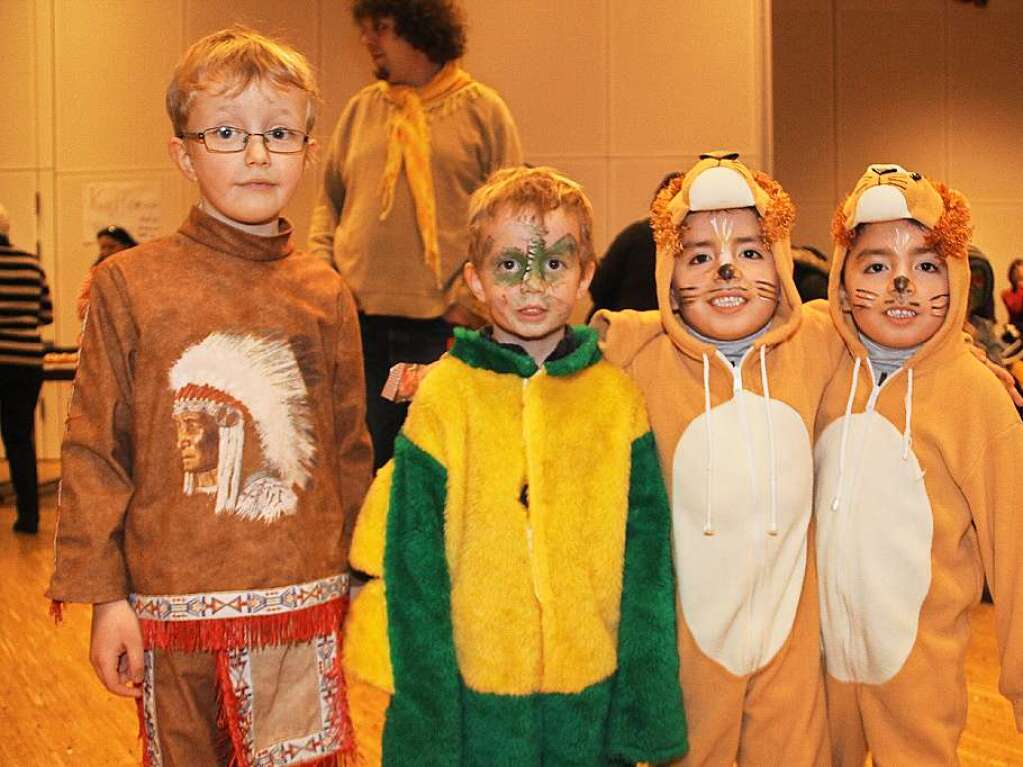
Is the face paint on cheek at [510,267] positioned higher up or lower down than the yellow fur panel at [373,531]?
higher up

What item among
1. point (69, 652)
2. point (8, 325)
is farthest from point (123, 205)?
point (69, 652)

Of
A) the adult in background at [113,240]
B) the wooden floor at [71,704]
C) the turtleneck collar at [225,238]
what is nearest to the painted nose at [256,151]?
the turtleneck collar at [225,238]

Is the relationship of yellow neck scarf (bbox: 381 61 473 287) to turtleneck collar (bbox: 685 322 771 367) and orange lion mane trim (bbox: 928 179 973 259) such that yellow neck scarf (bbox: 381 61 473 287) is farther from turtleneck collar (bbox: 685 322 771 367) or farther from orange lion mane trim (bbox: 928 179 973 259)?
orange lion mane trim (bbox: 928 179 973 259)

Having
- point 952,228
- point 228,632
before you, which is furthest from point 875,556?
point 228,632

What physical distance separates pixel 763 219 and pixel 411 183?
4.15 feet

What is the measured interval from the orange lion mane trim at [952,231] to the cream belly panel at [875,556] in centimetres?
30

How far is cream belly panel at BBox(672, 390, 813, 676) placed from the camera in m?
1.83

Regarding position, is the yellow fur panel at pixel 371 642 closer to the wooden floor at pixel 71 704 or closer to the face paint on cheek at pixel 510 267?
the face paint on cheek at pixel 510 267

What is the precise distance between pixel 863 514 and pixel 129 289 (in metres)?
1.22

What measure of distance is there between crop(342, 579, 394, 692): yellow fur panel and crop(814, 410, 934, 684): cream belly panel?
0.76m

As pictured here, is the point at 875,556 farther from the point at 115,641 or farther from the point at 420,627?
the point at 115,641

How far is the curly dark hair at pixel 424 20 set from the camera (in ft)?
9.50

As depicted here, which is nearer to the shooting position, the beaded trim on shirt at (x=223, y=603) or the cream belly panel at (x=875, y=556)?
the beaded trim on shirt at (x=223, y=603)

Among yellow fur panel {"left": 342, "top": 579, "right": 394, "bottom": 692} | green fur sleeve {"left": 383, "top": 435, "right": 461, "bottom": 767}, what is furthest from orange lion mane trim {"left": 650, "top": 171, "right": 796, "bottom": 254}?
yellow fur panel {"left": 342, "top": 579, "right": 394, "bottom": 692}
